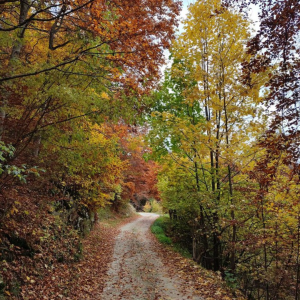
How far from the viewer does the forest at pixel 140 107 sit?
4.08m

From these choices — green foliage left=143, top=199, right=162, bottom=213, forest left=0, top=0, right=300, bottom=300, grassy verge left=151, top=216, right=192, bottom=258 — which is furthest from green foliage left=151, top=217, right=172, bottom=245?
green foliage left=143, top=199, right=162, bottom=213

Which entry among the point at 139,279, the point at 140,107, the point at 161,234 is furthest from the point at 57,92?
the point at 161,234

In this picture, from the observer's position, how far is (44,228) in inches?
282

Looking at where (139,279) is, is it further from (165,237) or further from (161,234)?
(161,234)

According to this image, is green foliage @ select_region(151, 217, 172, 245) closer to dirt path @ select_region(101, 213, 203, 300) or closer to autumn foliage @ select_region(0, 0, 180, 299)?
dirt path @ select_region(101, 213, 203, 300)

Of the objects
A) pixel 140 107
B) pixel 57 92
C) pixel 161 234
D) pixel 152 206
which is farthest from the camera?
pixel 152 206

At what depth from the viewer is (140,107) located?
595cm

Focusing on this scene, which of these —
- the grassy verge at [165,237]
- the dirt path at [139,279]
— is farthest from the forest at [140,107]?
the grassy verge at [165,237]

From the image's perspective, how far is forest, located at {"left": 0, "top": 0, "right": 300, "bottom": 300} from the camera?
4.08 m

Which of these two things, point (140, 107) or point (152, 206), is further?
point (152, 206)

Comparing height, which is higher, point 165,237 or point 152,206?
point 165,237

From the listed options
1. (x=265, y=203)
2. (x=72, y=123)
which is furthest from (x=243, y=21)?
(x=72, y=123)

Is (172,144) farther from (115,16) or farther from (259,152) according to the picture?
(115,16)

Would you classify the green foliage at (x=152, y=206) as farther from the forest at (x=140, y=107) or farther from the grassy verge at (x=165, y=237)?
the forest at (x=140, y=107)
